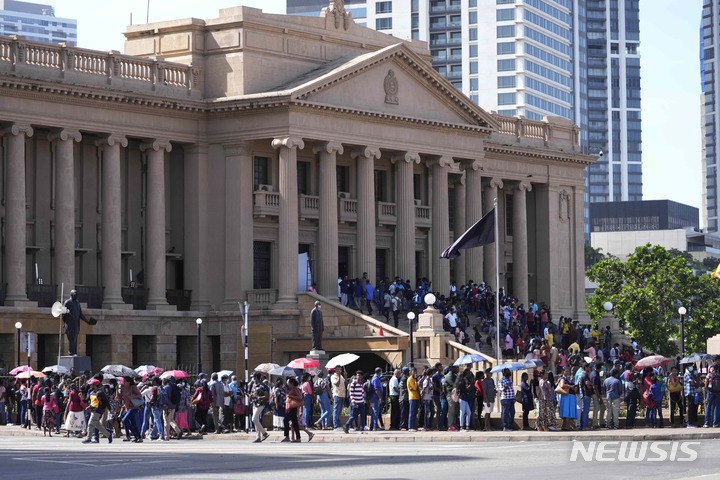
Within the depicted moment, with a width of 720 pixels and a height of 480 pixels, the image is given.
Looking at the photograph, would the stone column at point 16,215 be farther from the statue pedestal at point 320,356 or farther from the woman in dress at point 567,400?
the woman in dress at point 567,400

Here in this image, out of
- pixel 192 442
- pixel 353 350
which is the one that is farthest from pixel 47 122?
pixel 192 442

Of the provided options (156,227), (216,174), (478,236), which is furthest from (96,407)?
(216,174)

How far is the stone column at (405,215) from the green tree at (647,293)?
115 feet

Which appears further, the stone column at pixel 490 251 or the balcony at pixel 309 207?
the stone column at pixel 490 251

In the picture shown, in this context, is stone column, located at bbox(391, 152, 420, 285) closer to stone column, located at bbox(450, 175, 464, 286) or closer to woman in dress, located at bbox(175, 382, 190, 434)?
stone column, located at bbox(450, 175, 464, 286)

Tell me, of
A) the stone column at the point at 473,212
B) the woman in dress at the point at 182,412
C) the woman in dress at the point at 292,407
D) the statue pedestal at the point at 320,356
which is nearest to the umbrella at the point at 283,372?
the woman in dress at the point at 182,412

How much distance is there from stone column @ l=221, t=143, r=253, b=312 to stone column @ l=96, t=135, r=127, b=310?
15.5ft

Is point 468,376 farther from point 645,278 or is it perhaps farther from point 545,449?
point 645,278

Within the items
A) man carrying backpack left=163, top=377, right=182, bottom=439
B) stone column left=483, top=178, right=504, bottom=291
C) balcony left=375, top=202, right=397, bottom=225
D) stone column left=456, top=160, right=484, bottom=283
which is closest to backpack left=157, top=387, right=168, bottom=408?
man carrying backpack left=163, top=377, right=182, bottom=439

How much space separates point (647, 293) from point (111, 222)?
49.6 meters

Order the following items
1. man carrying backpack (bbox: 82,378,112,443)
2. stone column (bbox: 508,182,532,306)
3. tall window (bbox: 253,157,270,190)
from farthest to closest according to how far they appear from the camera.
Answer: stone column (bbox: 508,182,532,306), tall window (bbox: 253,157,270,190), man carrying backpack (bbox: 82,378,112,443)

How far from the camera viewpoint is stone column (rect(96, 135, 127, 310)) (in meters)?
71.6

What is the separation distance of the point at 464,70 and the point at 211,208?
108667mm

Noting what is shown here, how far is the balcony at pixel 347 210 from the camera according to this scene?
78750 mm
